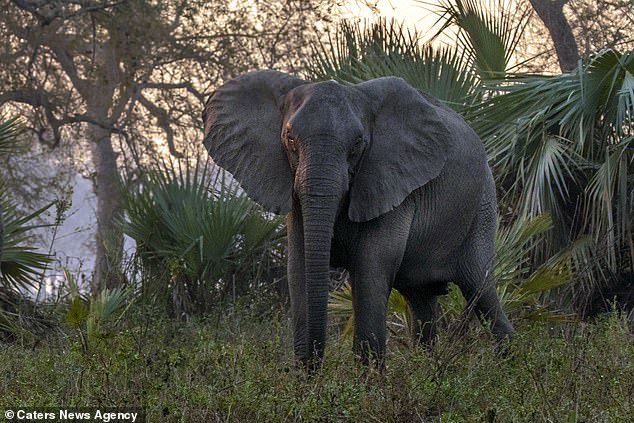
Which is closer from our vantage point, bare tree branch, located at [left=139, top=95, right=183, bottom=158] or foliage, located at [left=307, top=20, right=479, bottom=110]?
foliage, located at [left=307, top=20, right=479, bottom=110]

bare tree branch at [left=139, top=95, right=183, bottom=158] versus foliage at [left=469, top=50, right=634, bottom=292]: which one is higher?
bare tree branch at [left=139, top=95, right=183, bottom=158]

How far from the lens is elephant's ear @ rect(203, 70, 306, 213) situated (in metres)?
6.33

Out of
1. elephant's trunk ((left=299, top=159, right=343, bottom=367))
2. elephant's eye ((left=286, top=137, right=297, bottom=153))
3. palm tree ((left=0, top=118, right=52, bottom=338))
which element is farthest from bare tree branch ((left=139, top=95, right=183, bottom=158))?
elephant's trunk ((left=299, top=159, right=343, bottom=367))

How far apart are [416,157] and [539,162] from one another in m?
3.78

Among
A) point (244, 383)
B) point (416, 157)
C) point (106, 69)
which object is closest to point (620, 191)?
point (416, 157)

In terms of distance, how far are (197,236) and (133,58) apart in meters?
8.10

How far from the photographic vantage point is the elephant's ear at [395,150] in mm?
6184

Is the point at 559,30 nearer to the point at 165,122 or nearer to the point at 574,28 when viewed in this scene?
the point at 574,28

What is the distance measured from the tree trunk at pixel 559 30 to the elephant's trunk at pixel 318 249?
10.8 m

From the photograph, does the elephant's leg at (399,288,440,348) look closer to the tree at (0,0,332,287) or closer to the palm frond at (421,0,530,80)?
the palm frond at (421,0,530,80)

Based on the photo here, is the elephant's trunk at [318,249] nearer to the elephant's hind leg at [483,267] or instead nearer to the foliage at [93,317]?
the foliage at [93,317]

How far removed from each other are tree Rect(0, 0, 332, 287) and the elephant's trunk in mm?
12495

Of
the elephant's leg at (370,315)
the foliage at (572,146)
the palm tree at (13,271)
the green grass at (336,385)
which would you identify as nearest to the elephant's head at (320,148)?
the elephant's leg at (370,315)

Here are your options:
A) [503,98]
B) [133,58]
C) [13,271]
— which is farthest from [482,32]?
[133,58]
